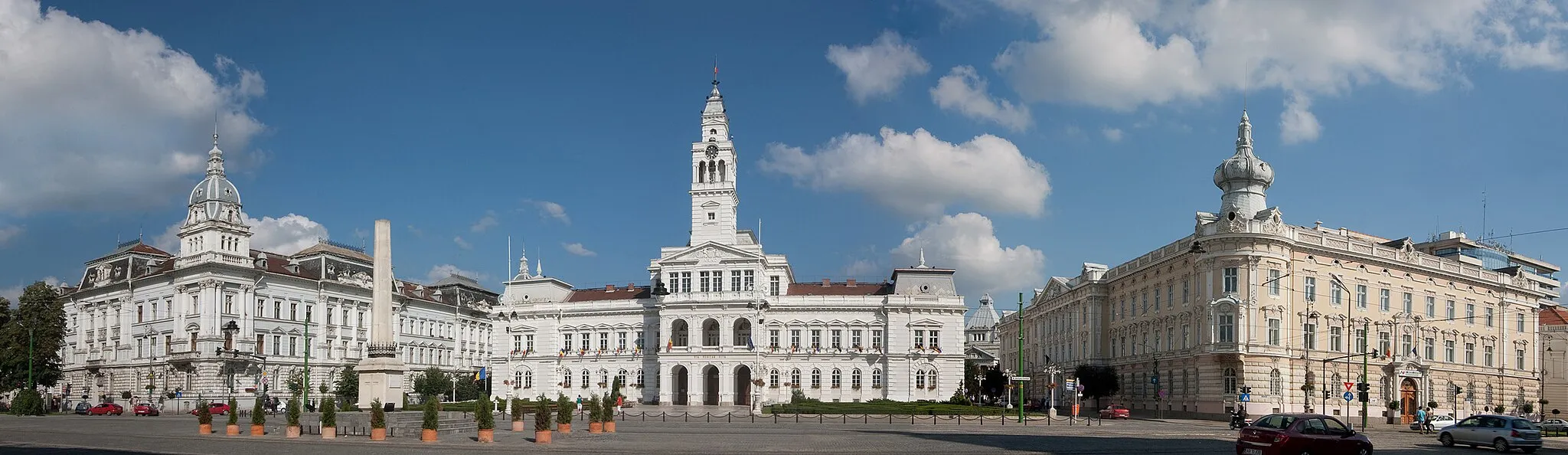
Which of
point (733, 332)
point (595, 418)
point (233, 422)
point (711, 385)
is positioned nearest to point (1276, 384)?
point (733, 332)

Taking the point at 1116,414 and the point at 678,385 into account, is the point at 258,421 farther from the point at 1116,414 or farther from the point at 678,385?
the point at 678,385

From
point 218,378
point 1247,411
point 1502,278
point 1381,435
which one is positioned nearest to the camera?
point 1381,435

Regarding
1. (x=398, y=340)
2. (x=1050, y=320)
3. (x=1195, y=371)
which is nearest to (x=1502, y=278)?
(x=1195, y=371)

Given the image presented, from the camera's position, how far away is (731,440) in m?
39.1

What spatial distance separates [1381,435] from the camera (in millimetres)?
50625

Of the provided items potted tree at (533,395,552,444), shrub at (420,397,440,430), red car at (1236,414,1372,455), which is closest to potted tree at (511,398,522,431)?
shrub at (420,397,440,430)

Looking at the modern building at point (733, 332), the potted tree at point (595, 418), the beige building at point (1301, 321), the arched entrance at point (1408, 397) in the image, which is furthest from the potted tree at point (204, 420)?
the arched entrance at point (1408, 397)

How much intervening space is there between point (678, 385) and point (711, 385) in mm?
2839

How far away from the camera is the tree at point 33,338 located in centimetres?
8394

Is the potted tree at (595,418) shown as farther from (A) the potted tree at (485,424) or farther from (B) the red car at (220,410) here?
(B) the red car at (220,410)

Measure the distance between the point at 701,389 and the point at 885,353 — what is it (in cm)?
1482

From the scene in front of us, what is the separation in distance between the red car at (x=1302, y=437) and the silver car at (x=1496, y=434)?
13.8 m

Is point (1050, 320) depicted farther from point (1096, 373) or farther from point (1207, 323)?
point (1207, 323)

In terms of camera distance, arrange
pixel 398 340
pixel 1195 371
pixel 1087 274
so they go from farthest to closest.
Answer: pixel 398 340 → pixel 1087 274 → pixel 1195 371
